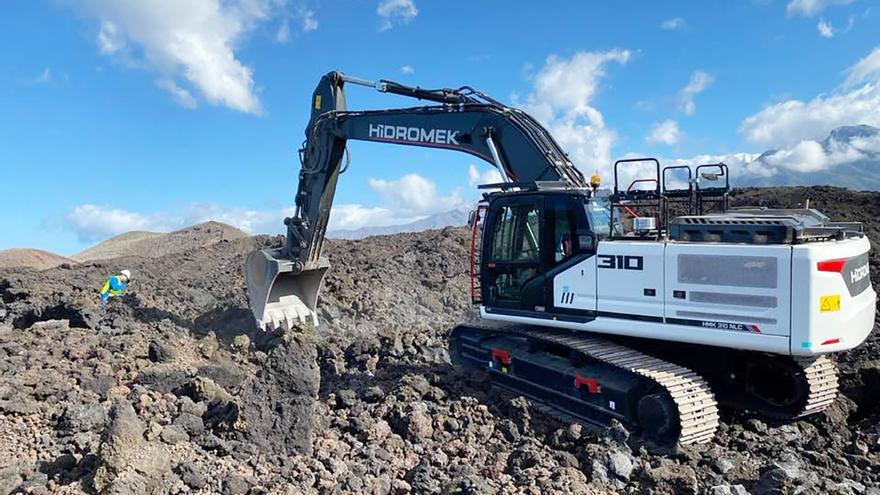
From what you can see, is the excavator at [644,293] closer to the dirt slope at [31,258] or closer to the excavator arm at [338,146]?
the excavator arm at [338,146]

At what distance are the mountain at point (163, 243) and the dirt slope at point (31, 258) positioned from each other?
184 cm

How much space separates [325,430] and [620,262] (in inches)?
133

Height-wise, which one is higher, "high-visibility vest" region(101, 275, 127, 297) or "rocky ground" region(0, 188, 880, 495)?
"high-visibility vest" region(101, 275, 127, 297)

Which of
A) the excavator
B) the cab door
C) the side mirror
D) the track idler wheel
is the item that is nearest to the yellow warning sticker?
the excavator

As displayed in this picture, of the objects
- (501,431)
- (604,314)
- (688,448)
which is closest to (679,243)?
(604,314)

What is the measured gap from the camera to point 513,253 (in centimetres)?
772

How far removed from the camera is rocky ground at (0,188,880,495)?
5.17 metres

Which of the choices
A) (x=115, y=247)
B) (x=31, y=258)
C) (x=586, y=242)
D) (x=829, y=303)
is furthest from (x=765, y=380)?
(x=115, y=247)

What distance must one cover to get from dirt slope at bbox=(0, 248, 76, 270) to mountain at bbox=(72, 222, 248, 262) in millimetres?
1838

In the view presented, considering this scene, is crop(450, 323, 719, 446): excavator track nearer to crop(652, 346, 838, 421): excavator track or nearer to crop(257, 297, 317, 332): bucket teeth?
crop(652, 346, 838, 421): excavator track

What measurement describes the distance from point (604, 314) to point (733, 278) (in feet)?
4.45

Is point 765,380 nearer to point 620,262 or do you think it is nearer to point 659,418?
point 659,418

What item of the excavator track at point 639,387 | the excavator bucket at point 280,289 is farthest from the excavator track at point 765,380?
the excavator bucket at point 280,289

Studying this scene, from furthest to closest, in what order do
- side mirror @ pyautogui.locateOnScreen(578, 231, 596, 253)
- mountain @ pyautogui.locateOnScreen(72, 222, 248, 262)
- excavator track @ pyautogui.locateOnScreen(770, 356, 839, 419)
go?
mountain @ pyautogui.locateOnScreen(72, 222, 248, 262)
side mirror @ pyautogui.locateOnScreen(578, 231, 596, 253)
excavator track @ pyautogui.locateOnScreen(770, 356, 839, 419)
